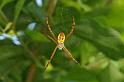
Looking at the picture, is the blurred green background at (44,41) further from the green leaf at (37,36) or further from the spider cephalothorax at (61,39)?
the spider cephalothorax at (61,39)

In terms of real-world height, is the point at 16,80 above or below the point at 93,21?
below

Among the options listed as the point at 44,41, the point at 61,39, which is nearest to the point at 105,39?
the point at 44,41

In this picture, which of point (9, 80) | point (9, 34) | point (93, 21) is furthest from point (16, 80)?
point (93, 21)

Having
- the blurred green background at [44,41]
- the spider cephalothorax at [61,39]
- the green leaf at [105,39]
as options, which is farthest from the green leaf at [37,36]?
the spider cephalothorax at [61,39]

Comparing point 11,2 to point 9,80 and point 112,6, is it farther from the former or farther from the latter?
point 112,6

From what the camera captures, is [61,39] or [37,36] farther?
[37,36]

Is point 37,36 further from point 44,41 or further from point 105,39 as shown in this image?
point 105,39

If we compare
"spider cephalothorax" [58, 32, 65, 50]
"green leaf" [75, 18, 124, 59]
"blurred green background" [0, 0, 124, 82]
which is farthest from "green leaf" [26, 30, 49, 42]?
"spider cephalothorax" [58, 32, 65, 50]

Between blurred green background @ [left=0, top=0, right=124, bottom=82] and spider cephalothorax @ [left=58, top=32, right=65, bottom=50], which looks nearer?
spider cephalothorax @ [left=58, top=32, right=65, bottom=50]

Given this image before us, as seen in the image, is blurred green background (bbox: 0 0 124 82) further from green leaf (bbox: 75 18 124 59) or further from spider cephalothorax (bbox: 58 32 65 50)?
spider cephalothorax (bbox: 58 32 65 50)
